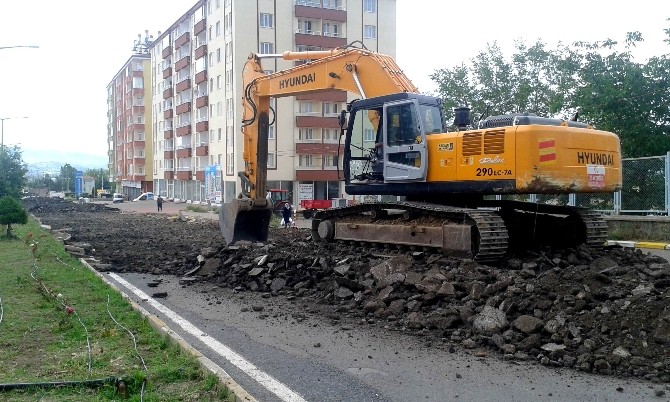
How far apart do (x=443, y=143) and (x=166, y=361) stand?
21.0ft

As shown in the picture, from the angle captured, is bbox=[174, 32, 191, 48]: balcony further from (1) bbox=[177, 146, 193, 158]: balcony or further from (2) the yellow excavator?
(2) the yellow excavator

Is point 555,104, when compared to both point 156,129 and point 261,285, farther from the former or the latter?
point 156,129

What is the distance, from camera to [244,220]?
15.5 m

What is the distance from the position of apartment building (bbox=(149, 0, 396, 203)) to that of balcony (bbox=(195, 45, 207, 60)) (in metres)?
0.04

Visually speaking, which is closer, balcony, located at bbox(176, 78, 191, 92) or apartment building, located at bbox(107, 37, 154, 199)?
balcony, located at bbox(176, 78, 191, 92)

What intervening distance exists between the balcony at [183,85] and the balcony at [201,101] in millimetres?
3981

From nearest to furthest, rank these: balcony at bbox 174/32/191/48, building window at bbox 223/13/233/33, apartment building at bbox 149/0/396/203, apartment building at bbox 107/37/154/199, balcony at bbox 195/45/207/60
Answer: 1. apartment building at bbox 149/0/396/203
2. building window at bbox 223/13/233/33
3. balcony at bbox 195/45/207/60
4. balcony at bbox 174/32/191/48
5. apartment building at bbox 107/37/154/199

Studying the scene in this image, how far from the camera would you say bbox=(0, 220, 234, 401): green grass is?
5.67 m

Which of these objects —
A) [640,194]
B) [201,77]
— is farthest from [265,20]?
[640,194]

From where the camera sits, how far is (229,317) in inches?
372

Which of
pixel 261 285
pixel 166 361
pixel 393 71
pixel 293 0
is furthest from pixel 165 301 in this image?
pixel 293 0

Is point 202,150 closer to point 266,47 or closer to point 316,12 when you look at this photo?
point 266,47

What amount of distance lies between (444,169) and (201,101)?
5519 cm

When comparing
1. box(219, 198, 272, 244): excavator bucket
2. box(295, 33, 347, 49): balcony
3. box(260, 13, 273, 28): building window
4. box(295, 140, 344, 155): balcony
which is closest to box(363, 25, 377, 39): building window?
box(295, 33, 347, 49): balcony
